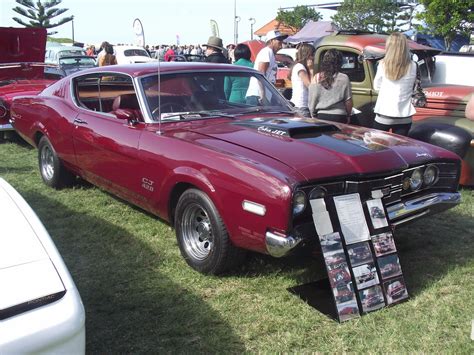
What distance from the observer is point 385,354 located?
267cm

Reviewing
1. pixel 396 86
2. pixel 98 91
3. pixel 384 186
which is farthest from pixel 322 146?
pixel 98 91

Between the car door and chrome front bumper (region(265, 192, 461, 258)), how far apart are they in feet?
5.12

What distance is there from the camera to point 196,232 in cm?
368

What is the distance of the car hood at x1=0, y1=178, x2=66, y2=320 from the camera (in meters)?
1.93

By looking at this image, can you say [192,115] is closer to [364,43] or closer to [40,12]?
[364,43]

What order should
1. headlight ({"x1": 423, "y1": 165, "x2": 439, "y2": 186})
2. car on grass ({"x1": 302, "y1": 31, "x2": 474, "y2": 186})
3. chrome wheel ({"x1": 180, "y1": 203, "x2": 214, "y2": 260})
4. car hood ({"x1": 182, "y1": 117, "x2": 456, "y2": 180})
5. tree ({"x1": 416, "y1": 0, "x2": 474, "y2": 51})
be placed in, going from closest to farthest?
car hood ({"x1": 182, "y1": 117, "x2": 456, "y2": 180}) → chrome wheel ({"x1": 180, "y1": 203, "x2": 214, "y2": 260}) → headlight ({"x1": 423, "y1": 165, "x2": 439, "y2": 186}) → car on grass ({"x1": 302, "y1": 31, "x2": 474, "y2": 186}) → tree ({"x1": 416, "y1": 0, "x2": 474, "y2": 51})

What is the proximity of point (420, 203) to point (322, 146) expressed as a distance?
0.86 m

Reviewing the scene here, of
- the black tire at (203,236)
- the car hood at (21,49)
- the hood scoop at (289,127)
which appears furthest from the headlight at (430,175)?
the car hood at (21,49)

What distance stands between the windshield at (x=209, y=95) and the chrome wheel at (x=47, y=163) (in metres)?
2.11

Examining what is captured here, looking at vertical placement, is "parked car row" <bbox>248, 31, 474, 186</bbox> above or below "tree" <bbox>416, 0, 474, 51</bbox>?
below

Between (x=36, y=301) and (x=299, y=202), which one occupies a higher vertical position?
(x=299, y=202)

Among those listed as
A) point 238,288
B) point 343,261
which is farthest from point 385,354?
point 238,288

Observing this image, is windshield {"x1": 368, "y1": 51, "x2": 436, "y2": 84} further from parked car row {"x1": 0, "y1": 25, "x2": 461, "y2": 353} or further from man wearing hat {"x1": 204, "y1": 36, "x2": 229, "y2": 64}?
parked car row {"x1": 0, "y1": 25, "x2": 461, "y2": 353}

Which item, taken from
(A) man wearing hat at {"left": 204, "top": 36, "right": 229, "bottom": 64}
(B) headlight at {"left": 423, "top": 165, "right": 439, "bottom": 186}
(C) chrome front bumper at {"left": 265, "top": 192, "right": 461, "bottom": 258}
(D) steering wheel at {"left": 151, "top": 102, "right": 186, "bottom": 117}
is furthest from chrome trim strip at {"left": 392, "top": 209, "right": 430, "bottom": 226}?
(A) man wearing hat at {"left": 204, "top": 36, "right": 229, "bottom": 64}
